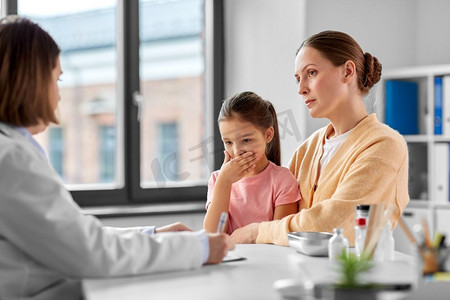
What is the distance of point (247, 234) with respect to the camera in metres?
2.01

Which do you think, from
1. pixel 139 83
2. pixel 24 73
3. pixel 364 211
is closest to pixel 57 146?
pixel 139 83

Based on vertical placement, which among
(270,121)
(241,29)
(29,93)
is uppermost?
(241,29)

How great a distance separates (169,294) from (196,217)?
2.20 m

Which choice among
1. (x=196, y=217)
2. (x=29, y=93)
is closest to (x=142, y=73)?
(x=196, y=217)

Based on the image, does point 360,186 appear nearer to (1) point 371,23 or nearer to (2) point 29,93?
(2) point 29,93

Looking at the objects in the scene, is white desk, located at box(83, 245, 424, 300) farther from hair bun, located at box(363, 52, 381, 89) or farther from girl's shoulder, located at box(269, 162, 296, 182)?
hair bun, located at box(363, 52, 381, 89)

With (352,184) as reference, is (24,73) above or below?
above

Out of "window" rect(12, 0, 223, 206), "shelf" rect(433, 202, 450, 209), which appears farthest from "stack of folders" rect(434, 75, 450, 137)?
"window" rect(12, 0, 223, 206)

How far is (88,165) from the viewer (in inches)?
187

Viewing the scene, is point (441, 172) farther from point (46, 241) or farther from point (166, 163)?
point (46, 241)

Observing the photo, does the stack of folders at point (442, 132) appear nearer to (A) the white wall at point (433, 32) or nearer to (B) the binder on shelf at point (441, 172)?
(B) the binder on shelf at point (441, 172)

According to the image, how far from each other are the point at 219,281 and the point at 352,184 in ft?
2.35

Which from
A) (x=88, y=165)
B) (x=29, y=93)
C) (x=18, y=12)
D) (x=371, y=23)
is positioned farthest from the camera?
(x=88, y=165)

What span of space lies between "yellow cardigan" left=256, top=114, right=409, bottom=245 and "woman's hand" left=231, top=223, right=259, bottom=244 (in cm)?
5
